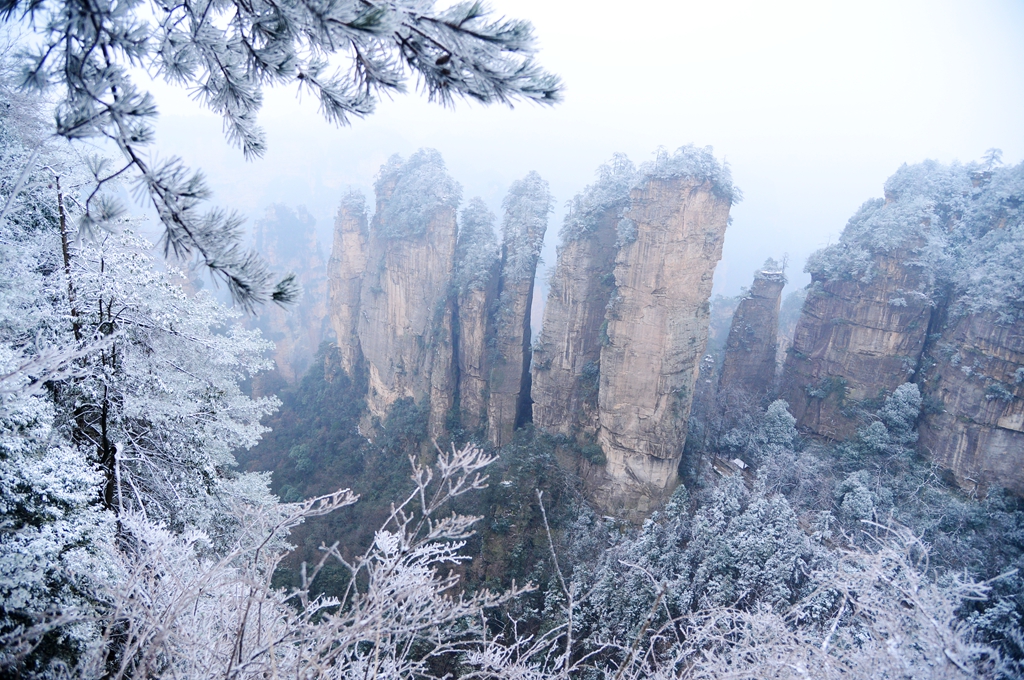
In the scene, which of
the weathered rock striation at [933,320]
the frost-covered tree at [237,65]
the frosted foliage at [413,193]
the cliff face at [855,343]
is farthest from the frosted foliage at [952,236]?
the frost-covered tree at [237,65]

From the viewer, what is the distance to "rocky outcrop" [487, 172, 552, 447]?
50.6 ft

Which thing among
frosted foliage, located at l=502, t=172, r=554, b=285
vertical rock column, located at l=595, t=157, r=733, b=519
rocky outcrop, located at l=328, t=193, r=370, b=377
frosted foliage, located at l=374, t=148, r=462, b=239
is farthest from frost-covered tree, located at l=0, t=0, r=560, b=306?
rocky outcrop, located at l=328, t=193, r=370, b=377

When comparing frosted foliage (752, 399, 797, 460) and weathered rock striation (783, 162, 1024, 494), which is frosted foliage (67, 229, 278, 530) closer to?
frosted foliage (752, 399, 797, 460)

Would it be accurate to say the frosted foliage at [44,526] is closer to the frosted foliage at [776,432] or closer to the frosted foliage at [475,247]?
the frosted foliage at [475,247]

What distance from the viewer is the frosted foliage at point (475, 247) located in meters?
16.2

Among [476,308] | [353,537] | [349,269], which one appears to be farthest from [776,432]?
[349,269]

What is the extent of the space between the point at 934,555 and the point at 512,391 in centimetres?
1091

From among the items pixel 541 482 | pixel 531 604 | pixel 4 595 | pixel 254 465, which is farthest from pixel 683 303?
pixel 254 465

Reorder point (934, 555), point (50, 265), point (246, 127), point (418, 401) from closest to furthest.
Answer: point (246, 127), point (50, 265), point (934, 555), point (418, 401)

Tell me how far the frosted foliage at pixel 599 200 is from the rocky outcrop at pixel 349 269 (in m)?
10.8

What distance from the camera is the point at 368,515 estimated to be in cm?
1484

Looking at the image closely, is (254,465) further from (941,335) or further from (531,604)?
(941,335)

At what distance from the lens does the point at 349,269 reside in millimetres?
21422

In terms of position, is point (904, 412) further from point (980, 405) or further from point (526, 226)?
point (526, 226)
